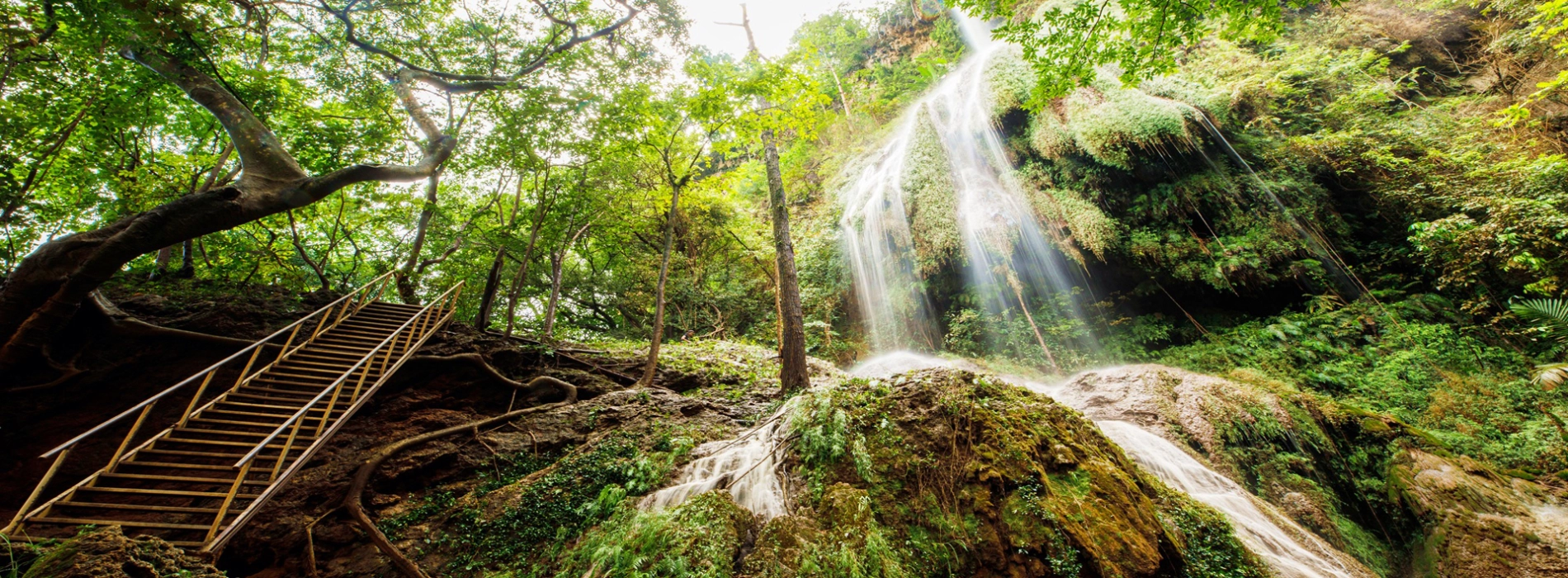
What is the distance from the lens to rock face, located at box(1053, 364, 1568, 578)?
4422 mm

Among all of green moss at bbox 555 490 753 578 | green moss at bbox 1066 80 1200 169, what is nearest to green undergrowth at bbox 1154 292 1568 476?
green moss at bbox 1066 80 1200 169

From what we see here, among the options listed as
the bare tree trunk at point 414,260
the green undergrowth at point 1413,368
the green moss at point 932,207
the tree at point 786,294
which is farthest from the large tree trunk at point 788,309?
the green undergrowth at point 1413,368

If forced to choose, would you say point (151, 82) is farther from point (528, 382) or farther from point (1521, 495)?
point (1521, 495)

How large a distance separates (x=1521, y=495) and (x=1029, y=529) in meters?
6.24

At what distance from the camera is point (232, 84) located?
272 inches

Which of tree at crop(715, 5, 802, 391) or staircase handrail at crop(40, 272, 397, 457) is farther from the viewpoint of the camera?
tree at crop(715, 5, 802, 391)

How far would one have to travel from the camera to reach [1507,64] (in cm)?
972

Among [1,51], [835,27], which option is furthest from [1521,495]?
[835,27]

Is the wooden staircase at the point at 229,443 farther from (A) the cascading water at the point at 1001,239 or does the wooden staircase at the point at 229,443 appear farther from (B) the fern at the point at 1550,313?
(B) the fern at the point at 1550,313

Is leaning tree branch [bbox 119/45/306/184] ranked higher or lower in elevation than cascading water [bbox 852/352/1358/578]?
higher

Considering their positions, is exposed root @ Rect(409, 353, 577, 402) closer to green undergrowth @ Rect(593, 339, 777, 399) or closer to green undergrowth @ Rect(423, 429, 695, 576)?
green undergrowth @ Rect(593, 339, 777, 399)

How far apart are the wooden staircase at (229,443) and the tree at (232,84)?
1.42m

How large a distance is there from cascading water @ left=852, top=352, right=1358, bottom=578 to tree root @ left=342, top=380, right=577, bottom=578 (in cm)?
510

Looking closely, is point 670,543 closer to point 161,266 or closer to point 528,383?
point 528,383
